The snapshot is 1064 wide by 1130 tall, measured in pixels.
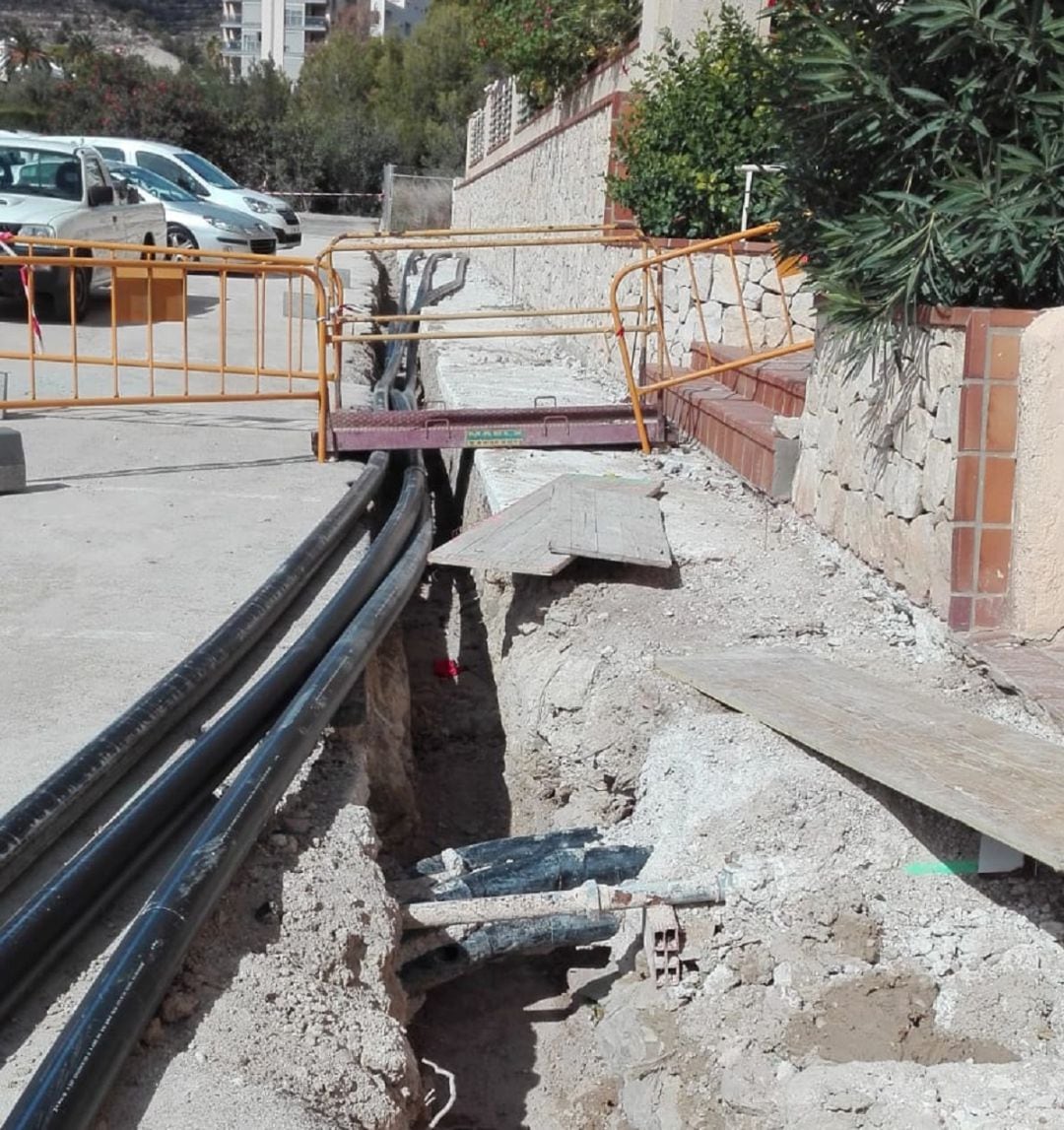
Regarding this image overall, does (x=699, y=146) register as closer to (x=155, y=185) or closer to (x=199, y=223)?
(x=199, y=223)

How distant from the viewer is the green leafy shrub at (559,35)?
54.5ft

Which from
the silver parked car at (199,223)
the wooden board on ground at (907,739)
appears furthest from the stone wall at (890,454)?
the silver parked car at (199,223)

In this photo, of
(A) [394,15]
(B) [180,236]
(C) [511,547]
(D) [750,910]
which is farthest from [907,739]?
(A) [394,15]

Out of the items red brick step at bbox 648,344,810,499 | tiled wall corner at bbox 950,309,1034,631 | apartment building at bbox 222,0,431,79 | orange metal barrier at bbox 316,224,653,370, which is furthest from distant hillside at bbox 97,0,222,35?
tiled wall corner at bbox 950,309,1034,631

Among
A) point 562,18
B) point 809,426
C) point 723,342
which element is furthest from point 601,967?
point 562,18

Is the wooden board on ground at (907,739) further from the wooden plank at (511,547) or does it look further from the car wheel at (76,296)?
the car wheel at (76,296)

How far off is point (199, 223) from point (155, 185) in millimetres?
1332

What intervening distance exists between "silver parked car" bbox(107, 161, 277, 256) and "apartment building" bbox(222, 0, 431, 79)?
3705 inches

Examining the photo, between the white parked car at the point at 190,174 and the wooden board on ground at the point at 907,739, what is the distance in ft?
65.6

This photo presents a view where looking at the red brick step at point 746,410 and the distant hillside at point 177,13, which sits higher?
the distant hillside at point 177,13

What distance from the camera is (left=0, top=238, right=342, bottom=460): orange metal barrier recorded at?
9742mm

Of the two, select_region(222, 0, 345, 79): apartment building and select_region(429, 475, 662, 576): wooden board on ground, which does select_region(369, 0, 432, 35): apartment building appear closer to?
select_region(222, 0, 345, 79): apartment building

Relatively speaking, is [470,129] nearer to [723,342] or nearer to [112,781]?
[723,342]

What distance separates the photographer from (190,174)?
80.9 feet
